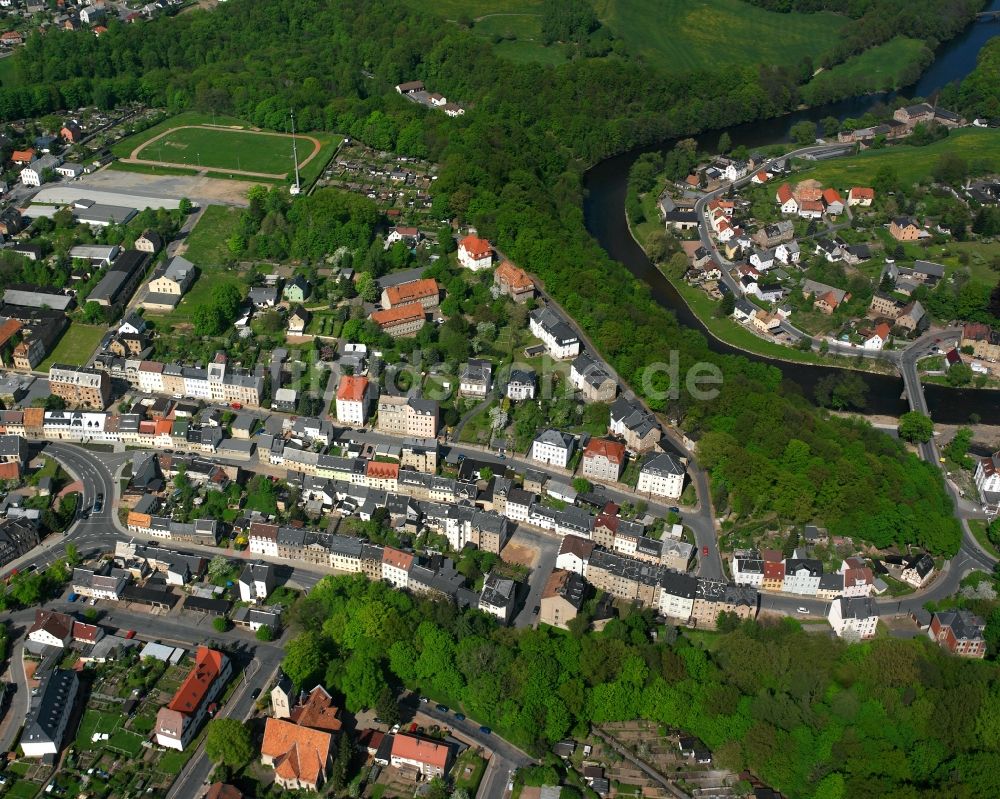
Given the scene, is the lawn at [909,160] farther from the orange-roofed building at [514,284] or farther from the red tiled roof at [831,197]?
the orange-roofed building at [514,284]

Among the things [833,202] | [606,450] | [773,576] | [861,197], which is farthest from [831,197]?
[773,576]

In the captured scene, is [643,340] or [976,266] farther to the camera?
[976,266]

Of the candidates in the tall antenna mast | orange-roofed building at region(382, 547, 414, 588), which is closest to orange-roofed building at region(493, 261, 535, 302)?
the tall antenna mast

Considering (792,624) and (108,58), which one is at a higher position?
(108,58)

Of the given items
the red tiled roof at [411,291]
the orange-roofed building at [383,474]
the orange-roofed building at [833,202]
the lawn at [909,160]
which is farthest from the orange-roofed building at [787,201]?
the orange-roofed building at [383,474]

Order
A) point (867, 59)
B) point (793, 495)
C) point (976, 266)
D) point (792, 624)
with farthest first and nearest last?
point (867, 59), point (976, 266), point (793, 495), point (792, 624)

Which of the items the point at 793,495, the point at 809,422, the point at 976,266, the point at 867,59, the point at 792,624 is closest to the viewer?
the point at 792,624

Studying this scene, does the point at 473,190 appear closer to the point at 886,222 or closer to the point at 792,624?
the point at 886,222

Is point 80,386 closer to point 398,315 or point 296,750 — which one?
point 398,315

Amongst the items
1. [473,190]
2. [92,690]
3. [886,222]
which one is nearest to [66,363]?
[92,690]
